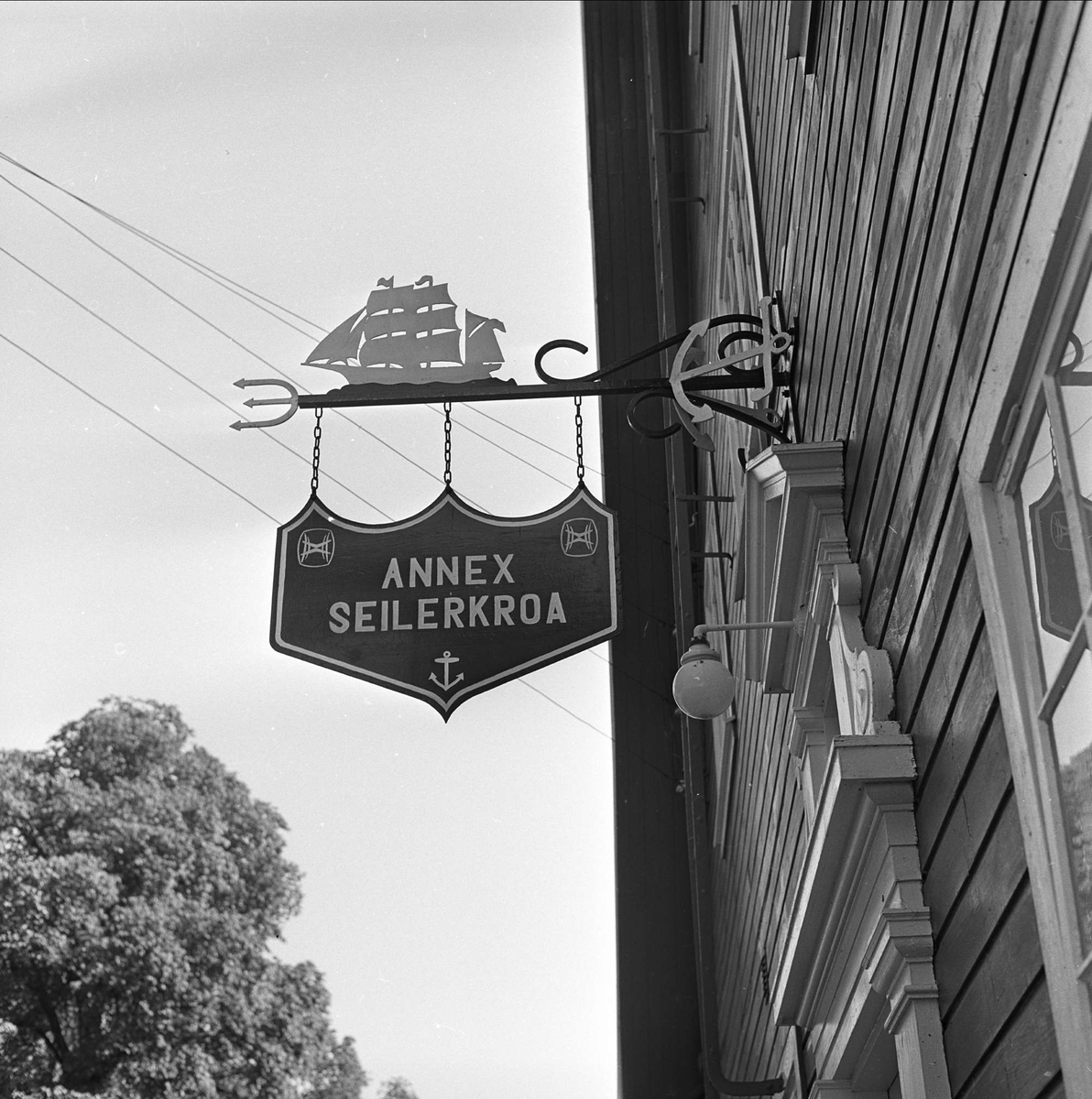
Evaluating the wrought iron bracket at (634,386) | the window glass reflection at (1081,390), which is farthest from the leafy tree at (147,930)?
the window glass reflection at (1081,390)

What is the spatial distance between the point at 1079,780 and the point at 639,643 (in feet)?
29.0

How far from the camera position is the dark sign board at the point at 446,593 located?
4191mm

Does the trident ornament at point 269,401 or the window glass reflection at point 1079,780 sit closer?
the window glass reflection at point 1079,780

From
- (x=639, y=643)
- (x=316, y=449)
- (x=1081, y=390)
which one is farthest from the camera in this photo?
(x=639, y=643)

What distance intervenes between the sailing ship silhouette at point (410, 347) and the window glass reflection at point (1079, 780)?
2.70 meters

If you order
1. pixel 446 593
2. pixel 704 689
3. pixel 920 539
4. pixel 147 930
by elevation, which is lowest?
pixel 920 539

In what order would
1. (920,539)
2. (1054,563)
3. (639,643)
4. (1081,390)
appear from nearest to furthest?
(1081,390) → (1054,563) → (920,539) → (639,643)

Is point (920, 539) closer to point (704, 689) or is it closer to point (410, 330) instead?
point (704, 689)

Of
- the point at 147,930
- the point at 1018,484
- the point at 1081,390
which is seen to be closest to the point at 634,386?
the point at 1018,484

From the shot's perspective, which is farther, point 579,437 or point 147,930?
point 147,930

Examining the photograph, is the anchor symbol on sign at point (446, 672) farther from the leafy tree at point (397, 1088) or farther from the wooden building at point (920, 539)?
the leafy tree at point (397, 1088)

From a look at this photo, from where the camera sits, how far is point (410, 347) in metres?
4.38

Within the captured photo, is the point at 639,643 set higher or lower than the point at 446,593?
higher

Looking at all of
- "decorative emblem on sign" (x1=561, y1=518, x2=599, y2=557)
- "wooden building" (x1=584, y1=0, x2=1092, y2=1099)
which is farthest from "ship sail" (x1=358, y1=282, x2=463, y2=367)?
"wooden building" (x1=584, y1=0, x2=1092, y2=1099)
